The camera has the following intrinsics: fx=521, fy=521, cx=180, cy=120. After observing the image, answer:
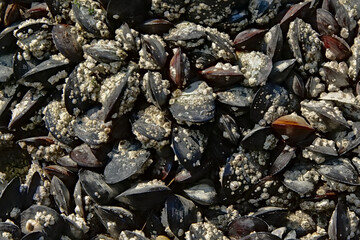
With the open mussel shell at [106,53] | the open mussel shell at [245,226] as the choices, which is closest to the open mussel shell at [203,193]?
the open mussel shell at [245,226]

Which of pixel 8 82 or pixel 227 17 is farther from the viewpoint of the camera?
pixel 8 82

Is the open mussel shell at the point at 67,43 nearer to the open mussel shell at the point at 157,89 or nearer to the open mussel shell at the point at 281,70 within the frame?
the open mussel shell at the point at 157,89

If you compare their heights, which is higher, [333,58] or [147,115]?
[333,58]

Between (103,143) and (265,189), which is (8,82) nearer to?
(103,143)

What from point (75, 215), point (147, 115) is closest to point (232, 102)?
point (147, 115)

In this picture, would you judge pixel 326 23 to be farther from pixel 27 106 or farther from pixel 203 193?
pixel 27 106

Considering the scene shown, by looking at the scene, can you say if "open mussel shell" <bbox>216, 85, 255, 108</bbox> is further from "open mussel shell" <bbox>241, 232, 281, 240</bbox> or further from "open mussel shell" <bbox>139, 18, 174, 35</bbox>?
"open mussel shell" <bbox>241, 232, 281, 240</bbox>

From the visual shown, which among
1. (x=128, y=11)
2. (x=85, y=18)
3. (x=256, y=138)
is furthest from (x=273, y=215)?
(x=85, y=18)

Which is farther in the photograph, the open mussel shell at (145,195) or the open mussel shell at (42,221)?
the open mussel shell at (42,221)
